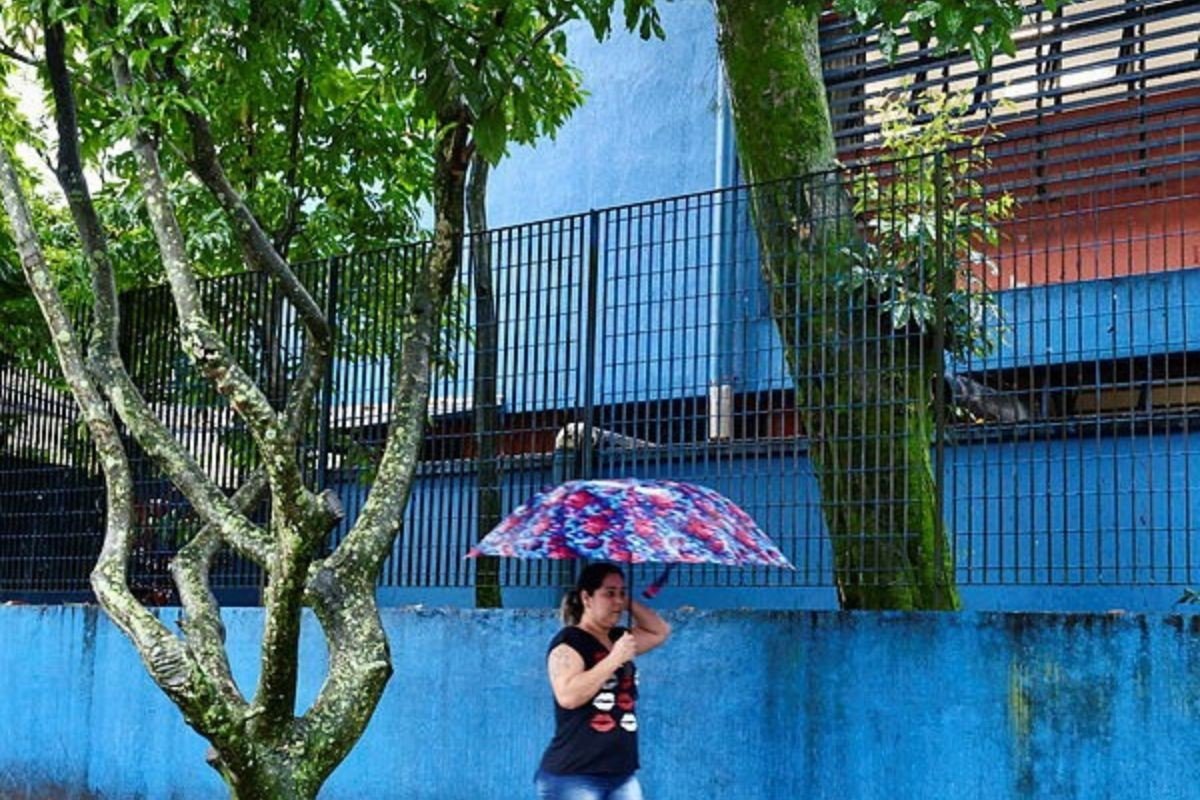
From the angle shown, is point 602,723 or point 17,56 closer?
point 602,723

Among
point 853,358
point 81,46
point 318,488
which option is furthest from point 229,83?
point 853,358

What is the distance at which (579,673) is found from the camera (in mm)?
6059

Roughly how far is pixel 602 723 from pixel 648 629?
703 mm

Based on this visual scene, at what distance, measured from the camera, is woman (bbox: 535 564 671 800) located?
5992 mm

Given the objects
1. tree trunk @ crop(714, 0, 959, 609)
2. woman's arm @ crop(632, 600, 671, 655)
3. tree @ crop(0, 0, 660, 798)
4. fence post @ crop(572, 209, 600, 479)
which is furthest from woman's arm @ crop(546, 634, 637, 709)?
fence post @ crop(572, 209, 600, 479)

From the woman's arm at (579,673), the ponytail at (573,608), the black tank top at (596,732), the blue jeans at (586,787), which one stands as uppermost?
the ponytail at (573,608)

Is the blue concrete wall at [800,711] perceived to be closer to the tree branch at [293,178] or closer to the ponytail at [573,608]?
the ponytail at [573,608]

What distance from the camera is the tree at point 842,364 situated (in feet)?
25.3

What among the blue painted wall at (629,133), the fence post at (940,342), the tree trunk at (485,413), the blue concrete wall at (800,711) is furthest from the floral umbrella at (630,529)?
the blue painted wall at (629,133)

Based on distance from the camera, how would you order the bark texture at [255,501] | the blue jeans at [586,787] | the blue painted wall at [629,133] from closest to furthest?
the blue jeans at [586,787] < the bark texture at [255,501] < the blue painted wall at [629,133]

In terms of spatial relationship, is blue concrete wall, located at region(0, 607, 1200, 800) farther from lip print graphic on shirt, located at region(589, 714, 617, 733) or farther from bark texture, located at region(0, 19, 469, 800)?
lip print graphic on shirt, located at region(589, 714, 617, 733)

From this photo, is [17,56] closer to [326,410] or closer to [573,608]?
[326,410]

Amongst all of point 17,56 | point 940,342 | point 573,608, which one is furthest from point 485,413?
point 17,56

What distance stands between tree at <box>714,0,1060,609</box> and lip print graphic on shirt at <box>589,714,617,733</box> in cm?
211
